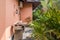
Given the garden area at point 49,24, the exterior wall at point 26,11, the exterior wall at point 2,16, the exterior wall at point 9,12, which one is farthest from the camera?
the exterior wall at point 26,11

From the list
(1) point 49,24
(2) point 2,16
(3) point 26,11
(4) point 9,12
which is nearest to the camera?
(1) point 49,24

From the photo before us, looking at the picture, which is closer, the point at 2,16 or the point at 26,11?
the point at 2,16

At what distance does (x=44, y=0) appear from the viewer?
371cm

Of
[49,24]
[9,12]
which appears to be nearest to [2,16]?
[9,12]

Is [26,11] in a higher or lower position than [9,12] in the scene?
lower

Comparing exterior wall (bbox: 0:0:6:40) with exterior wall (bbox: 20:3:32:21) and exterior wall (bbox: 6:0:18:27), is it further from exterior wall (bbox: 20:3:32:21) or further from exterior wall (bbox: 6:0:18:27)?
exterior wall (bbox: 20:3:32:21)

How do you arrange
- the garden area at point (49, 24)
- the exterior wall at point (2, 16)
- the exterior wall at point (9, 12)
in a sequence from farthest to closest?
1. the exterior wall at point (9, 12)
2. the exterior wall at point (2, 16)
3. the garden area at point (49, 24)

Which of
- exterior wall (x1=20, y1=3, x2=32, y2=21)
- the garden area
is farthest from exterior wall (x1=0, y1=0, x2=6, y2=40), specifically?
exterior wall (x1=20, y1=3, x2=32, y2=21)

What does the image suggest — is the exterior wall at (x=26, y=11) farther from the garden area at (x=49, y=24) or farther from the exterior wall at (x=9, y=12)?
the garden area at (x=49, y=24)

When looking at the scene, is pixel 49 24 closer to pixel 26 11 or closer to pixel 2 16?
pixel 2 16

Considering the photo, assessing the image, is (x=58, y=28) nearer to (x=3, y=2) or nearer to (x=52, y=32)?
(x=52, y=32)

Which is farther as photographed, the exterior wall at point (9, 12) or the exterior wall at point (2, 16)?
the exterior wall at point (9, 12)

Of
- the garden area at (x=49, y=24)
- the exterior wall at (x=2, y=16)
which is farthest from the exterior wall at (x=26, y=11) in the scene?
the garden area at (x=49, y=24)

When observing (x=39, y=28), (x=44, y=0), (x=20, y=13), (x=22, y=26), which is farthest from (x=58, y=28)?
(x=20, y=13)
